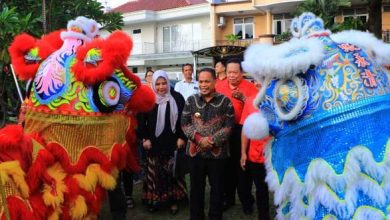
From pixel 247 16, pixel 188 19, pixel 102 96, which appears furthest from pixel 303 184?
pixel 188 19

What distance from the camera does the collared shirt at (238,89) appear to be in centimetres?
426

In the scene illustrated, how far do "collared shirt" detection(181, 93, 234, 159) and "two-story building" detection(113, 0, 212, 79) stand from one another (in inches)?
864

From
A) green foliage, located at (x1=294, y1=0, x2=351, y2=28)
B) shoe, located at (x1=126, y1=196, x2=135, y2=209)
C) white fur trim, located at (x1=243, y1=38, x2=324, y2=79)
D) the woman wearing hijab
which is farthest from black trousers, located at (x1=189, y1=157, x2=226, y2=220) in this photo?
green foliage, located at (x1=294, y1=0, x2=351, y2=28)

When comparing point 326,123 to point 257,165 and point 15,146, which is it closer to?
point 15,146

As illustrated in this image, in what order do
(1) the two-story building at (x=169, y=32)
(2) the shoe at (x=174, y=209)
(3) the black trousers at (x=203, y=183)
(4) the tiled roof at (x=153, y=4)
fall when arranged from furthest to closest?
1. (4) the tiled roof at (x=153, y=4)
2. (1) the two-story building at (x=169, y=32)
3. (2) the shoe at (x=174, y=209)
4. (3) the black trousers at (x=203, y=183)

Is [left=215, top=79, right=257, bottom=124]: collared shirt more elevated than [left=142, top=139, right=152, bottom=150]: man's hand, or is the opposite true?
[left=215, top=79, right=257, bottom=124]: collared shirt

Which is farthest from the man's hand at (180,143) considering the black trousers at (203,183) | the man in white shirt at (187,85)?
the man in white shirt at (187,85)

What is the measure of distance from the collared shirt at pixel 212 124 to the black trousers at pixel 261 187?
10.7 inches

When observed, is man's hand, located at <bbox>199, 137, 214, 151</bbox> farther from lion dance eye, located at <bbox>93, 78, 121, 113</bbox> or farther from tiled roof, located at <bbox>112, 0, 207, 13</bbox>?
tiled roof, located at <bbox>112, 0, 207, 13</bbox>

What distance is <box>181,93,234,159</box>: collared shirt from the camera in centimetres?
383

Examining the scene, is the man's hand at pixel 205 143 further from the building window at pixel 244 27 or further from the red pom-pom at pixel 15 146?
the building window at pixel 244 27

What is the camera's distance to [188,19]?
2692 centimetres

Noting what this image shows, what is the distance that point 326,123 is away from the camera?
6.68 ft

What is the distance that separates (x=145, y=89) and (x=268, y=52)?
4.24ft
